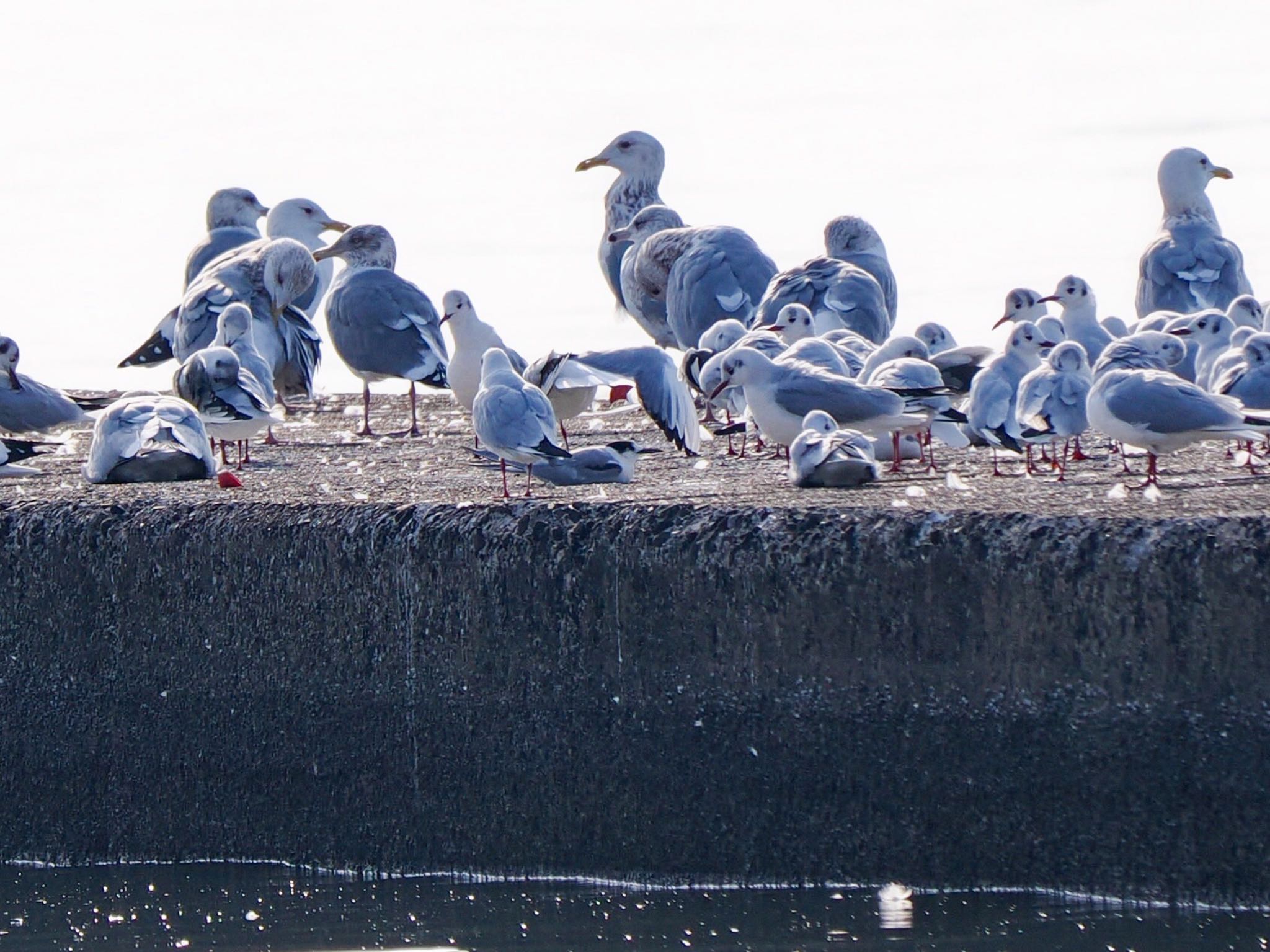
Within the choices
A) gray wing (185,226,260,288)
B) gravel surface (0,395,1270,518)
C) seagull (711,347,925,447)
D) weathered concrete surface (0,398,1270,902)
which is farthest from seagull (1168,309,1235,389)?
gray wing (185,226,260,288)

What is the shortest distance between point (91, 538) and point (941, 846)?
270 centimetres

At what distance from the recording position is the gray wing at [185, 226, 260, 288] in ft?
52.4

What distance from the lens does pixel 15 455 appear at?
807 centimetres

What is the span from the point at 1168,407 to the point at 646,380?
2.58m

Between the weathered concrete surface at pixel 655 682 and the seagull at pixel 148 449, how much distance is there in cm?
68

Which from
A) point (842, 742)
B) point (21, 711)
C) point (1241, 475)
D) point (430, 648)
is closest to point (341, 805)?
point (430, 648)

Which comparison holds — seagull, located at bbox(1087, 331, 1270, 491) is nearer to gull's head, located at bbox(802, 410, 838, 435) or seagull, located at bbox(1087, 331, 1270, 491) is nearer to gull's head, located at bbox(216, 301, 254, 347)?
gull's head, located at bbox(802, 410, 838, 435)

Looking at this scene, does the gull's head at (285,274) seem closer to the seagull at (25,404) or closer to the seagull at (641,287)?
the seagull at (25,404)

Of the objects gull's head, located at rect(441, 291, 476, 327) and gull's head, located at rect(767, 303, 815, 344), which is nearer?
gull's head, located at rect(441, 291, 476, 327)

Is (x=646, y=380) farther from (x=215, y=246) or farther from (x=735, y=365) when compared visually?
(x=215, y=246)

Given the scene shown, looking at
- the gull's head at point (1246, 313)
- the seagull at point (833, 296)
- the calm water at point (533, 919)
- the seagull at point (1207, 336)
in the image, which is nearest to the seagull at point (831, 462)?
the calm water at point (533, 919)

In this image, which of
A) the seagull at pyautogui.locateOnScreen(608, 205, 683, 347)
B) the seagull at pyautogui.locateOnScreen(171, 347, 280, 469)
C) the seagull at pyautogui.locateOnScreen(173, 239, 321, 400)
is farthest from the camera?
the seagull at pyautogui.locateOnScreen(608, 205, 683, 347)

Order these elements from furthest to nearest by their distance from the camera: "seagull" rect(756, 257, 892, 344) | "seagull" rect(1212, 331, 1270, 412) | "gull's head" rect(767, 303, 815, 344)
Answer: "seagull" rect(756, 257, 892, 344) → "gull's head" rect(767, 303, 815, 344) → "seagull" rect(1212, 331, 1270, 412)

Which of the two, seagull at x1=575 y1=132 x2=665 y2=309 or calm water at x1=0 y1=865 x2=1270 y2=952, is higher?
seagull at x1=575 y1=132 x2=665 y2=309
